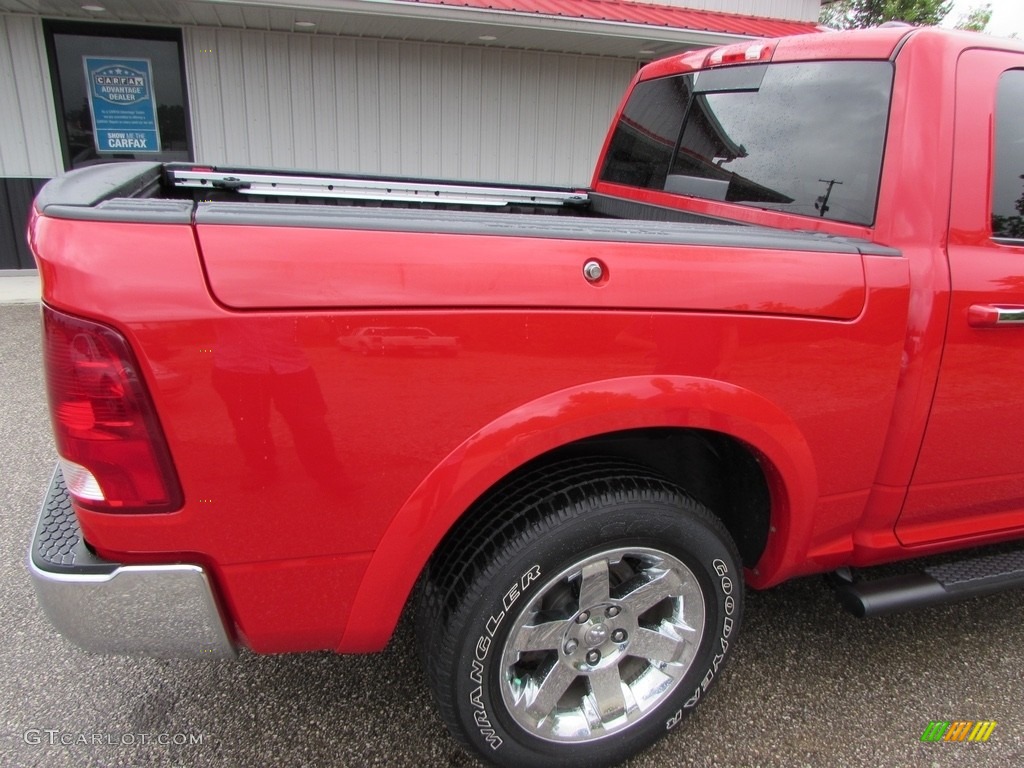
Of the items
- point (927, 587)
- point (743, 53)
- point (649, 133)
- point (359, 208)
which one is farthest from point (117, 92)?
point (927, 587)

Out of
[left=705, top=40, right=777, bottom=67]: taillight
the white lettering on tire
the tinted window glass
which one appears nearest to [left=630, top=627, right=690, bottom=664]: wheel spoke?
the white lettering on tire

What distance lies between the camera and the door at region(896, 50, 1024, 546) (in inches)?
76.9

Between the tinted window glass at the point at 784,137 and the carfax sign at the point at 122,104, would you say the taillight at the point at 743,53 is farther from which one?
the carfax sign at the point at 122,104

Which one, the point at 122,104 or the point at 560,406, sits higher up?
the point at 122,104

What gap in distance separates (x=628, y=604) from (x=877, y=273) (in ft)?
3.58

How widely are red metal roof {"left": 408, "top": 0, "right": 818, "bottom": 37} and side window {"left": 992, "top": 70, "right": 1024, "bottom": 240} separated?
520 cm

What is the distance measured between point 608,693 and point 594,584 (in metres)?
0.37

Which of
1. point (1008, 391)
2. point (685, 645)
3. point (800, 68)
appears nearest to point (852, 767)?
point (685, 645)

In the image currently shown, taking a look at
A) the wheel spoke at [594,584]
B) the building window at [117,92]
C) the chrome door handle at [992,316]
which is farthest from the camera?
the building window at [117,92]

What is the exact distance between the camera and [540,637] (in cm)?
182

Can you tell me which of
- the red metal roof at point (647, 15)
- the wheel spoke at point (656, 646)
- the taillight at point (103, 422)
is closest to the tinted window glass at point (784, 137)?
the wheel spoke at point (656, 646)

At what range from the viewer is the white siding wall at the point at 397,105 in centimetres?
794

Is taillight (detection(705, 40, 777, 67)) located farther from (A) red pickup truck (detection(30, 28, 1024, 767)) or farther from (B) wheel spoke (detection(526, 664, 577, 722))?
(B) wheel spoke (detection(526, 664, 577, 722))

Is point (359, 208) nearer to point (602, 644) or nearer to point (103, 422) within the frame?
point (103, 422)
